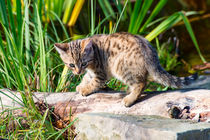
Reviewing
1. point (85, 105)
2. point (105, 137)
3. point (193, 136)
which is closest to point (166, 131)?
point (193, 136)

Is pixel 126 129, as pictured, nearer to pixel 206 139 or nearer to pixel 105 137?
pixel 105 137

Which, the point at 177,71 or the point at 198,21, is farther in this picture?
the point at 198,21

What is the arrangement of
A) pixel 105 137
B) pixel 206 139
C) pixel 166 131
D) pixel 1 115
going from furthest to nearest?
pixel 1 115 → pixel 105 137 → pixel 206 139 → pixel 166 131

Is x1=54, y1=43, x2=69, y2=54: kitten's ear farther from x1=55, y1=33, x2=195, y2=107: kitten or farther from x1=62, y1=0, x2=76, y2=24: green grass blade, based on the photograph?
x1=62, y1=0, x2=76, y2=24: green grass blade

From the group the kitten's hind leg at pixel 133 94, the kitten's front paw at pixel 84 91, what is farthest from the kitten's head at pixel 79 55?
the kitten's hind leg at pixel 133 94

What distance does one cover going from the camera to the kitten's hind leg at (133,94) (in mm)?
2783

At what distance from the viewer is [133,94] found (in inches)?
111

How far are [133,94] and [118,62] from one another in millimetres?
310

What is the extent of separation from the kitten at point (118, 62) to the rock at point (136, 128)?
0.39 metres

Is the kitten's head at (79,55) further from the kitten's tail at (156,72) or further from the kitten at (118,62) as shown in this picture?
the kitten's tail at (156,72)

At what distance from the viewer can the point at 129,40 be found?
293 cm

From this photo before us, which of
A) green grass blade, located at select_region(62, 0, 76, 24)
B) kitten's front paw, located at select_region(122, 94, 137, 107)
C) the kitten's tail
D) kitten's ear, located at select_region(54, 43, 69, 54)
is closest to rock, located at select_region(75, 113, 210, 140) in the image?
kitten's front paw, located at select_region(122, 94, 137, 107)

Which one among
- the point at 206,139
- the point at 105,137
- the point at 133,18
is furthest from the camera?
the point at 133,18

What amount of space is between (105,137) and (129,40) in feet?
3.00
